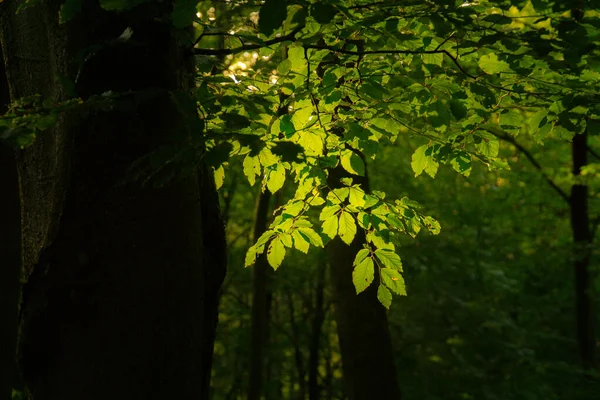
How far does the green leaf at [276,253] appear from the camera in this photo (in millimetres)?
2916

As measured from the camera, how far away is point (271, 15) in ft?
5.65

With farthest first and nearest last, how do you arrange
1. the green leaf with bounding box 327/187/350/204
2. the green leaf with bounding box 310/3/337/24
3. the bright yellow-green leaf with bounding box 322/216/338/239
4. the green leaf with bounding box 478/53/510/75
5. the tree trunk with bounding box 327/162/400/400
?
the tree trunk with bounding box 327/162/400/400 < the green leaf with bounding box 327/187/350/204 < the bright yellow-green leaf with bounding box 322/216/338/239 < the green leaf with bounding box 478/53/510/75 < the green leaf with bounding box 310/3/337/24

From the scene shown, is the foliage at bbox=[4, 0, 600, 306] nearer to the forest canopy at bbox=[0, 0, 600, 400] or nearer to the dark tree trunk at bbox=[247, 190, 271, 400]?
the forest canopy at bbox=[0, 0, 600, 400]

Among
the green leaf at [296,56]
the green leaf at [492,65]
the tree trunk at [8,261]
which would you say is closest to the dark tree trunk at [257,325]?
the tree trunk at [8,261]

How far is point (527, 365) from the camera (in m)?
8.55

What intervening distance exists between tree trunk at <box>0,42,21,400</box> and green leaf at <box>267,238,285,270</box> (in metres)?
2.36

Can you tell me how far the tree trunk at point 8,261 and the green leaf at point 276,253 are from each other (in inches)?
92.9

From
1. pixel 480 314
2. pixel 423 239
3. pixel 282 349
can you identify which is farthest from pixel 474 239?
pixel 282 349

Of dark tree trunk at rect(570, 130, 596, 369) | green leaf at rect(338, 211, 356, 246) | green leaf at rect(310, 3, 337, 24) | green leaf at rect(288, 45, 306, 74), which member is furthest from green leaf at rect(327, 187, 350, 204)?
dark tree trunk at rect(570, 130, 596, 369)

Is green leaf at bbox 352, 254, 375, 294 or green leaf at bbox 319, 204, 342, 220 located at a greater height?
green leaf at bbox 319, 204, 342, 220

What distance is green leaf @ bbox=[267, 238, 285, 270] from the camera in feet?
9.57

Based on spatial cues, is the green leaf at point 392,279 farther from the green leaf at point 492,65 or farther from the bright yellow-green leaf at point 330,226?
the green leaf at point 492,65

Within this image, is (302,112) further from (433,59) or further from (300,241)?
(433,59)

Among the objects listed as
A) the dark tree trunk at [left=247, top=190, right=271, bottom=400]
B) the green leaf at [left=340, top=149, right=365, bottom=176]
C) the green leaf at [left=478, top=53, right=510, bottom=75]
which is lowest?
A: the dark tree trunk at [left=247, top=190, right=271, bottom=400]
